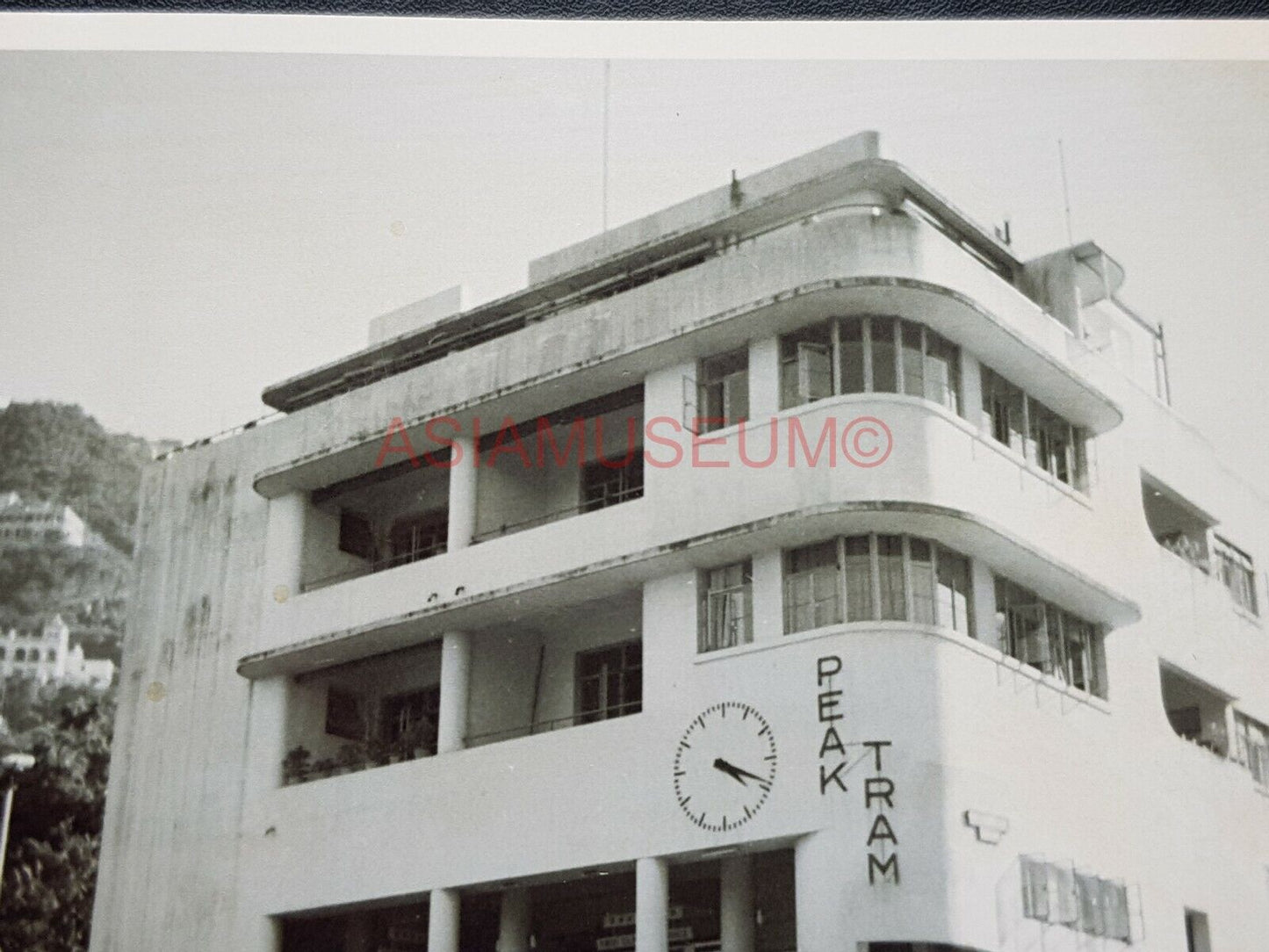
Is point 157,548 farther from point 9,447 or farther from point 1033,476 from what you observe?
point 1033,476

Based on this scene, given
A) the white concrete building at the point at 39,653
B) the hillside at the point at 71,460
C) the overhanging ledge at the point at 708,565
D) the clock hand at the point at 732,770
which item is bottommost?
the clock hand at the point at 732,770

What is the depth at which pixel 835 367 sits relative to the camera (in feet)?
50.2

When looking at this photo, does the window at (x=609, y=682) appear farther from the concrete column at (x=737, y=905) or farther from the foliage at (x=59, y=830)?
the foliage at (x=59, y=830)

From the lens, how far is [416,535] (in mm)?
19438

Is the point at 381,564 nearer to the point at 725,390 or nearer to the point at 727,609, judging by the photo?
the point at 725,390

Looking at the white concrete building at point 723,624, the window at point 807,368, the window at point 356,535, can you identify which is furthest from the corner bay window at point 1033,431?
the window at point 356,535

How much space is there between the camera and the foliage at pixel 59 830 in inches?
669

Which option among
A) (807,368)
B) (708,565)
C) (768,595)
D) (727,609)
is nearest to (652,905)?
(727,609)

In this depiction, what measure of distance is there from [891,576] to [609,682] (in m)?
3.59

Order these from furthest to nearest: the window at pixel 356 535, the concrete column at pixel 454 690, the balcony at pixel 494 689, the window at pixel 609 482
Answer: the window at pixel 356 535
the window at pixel 609 482
the balcony at pixel 494 689
the concrete column at pixel 454 690

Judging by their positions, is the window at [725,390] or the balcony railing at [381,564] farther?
the balcony railing at [381,564]

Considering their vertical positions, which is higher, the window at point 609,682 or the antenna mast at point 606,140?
the antenna mast at point 606,140

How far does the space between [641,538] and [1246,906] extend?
601 centimetres

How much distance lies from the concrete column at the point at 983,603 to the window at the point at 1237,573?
14.6 ft
